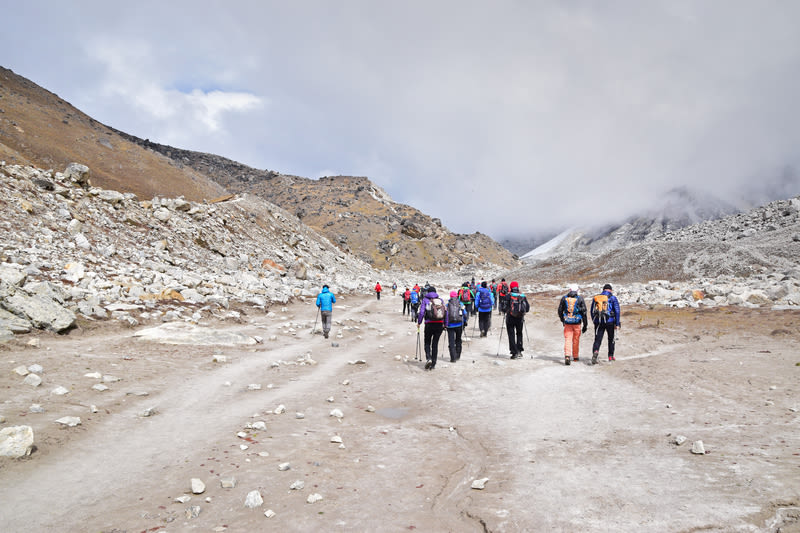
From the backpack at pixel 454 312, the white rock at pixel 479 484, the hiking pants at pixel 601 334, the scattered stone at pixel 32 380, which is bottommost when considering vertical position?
the white rock at pixel 479 484

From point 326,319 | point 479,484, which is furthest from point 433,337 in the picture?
point 479,484

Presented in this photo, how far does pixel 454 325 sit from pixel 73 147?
71.9m

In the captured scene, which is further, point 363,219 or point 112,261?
point 363,219

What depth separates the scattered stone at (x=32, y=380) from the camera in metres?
8.12

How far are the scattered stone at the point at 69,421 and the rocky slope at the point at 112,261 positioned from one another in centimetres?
610

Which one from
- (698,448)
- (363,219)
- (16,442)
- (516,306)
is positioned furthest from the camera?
(363,219)

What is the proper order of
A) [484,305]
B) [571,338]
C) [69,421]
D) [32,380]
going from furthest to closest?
[484,305] → [571,338] → [32,380] → [69,421]

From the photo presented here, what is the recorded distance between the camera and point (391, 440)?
7000 millimetres

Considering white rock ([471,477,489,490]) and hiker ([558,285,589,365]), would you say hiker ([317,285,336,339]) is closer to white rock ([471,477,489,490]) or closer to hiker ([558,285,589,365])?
hiker ([558,285,589,365])

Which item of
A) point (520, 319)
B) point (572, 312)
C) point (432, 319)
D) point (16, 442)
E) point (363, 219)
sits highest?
point (363, 219)

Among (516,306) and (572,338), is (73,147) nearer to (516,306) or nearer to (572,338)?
(516,306)

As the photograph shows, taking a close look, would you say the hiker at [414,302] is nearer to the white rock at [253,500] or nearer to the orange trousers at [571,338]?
the orange trousers at [571,338]

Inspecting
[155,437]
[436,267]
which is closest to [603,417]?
[155,437]

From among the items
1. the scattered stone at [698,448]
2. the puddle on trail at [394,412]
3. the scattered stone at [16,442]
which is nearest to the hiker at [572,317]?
the puddle on trail at [394,412]
